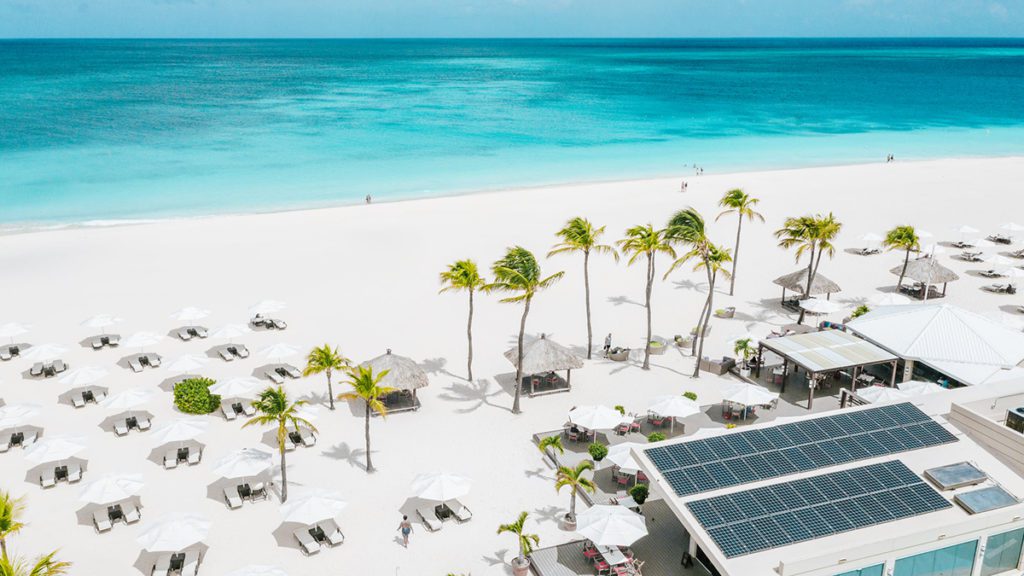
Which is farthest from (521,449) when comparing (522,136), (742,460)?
(522,136)

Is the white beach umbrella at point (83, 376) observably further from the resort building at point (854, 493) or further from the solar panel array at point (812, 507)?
the solar panel array at point (812, 507)

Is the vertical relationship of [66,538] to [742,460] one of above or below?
below

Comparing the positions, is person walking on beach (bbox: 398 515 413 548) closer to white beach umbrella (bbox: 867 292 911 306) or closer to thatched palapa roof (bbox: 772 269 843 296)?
thatched palapa roof (bbox: 772 269 843 296)

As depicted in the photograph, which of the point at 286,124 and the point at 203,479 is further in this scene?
the point at 286,124

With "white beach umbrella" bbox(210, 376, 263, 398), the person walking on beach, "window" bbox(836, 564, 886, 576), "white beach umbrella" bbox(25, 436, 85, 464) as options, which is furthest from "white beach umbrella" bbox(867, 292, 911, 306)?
"white beach umbrella" bbox(25, 436, 85, 464)

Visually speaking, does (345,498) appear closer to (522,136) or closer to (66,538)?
(66,538)

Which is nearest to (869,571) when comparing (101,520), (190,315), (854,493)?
(854,493)
